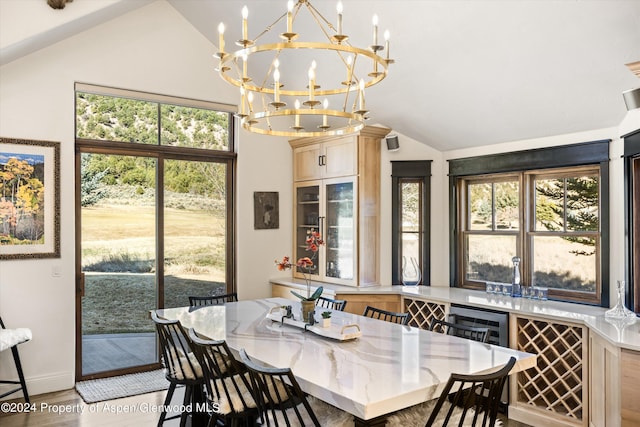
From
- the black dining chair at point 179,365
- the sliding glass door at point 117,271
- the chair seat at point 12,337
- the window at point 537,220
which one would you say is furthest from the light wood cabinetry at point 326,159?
the chair seat at point 12,337

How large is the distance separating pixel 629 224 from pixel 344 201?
2601 mm

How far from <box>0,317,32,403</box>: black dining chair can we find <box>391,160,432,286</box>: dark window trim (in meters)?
3.32

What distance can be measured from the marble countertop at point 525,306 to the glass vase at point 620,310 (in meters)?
0.05

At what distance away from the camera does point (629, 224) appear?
366 centimetres

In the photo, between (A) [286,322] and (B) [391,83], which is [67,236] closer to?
(A) [286,322]

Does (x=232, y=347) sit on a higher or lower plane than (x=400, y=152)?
lower

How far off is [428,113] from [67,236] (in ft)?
11.3

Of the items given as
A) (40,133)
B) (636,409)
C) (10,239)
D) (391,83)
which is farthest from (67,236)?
(636,409)

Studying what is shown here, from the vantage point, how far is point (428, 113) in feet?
15.4

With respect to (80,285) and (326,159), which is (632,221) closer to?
(326,159)

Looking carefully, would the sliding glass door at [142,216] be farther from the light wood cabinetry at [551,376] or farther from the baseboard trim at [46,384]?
the light wood cabinetry at [551,376]

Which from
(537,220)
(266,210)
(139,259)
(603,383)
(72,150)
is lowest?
(603,383)

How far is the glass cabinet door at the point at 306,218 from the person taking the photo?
573cm

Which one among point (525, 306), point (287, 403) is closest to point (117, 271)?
point (287, 403)
